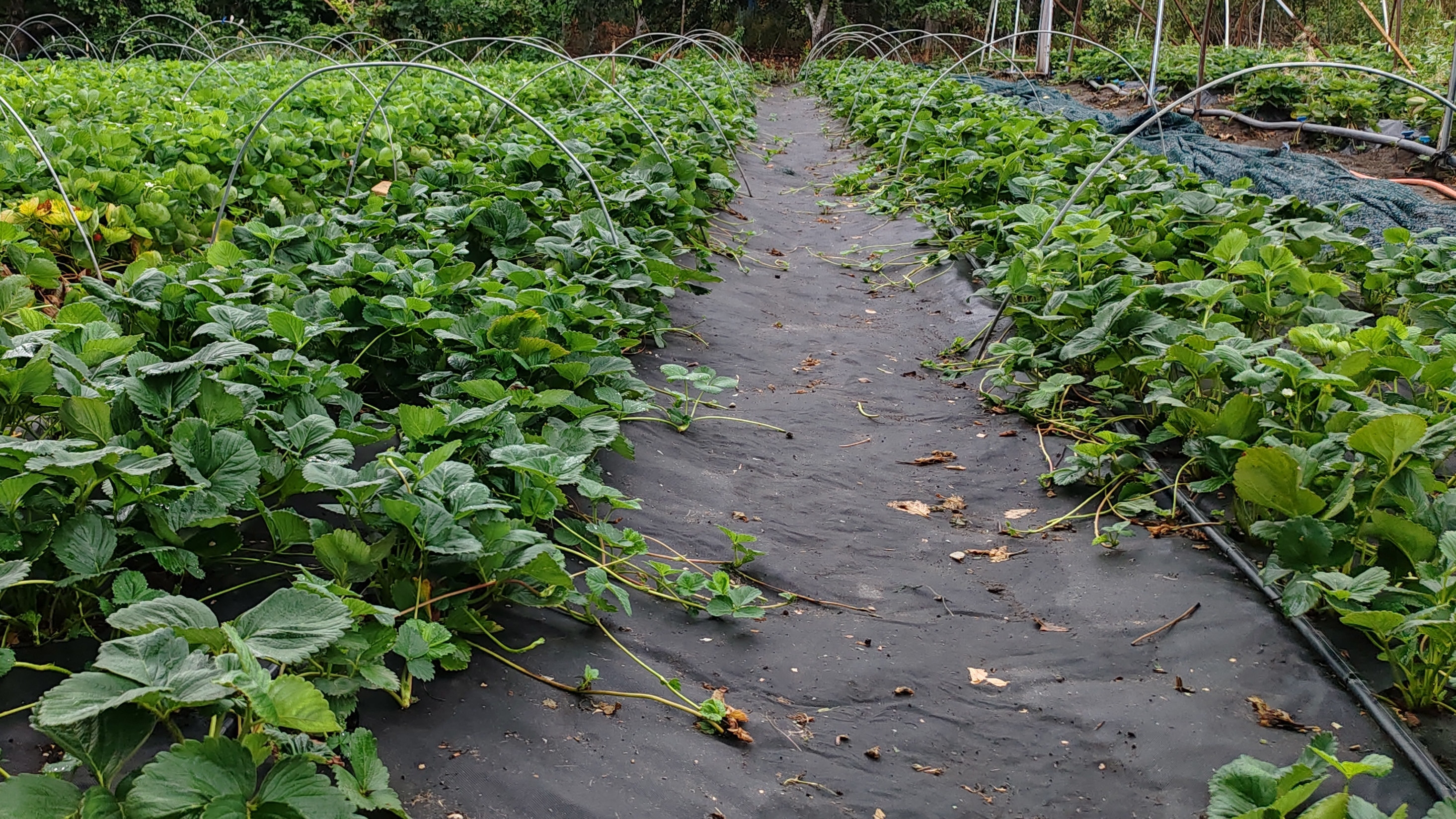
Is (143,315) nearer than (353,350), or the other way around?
(143,315)

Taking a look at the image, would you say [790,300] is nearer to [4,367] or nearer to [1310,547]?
[1310,547]

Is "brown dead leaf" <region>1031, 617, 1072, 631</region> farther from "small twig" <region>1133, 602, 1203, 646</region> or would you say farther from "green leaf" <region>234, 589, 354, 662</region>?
"green leaf" <region>234, 589, 354, 662</region>

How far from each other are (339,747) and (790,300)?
4.01 meters

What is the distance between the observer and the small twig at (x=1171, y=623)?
236cm

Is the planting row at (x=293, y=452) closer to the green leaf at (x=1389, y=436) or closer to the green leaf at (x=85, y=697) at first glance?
the green leaf at (x=85, y=697)

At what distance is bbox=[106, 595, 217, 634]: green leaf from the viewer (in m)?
1.41

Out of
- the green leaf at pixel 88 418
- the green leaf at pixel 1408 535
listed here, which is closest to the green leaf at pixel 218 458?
the green leaf at pixel 88 418

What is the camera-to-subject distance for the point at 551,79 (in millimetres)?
10453

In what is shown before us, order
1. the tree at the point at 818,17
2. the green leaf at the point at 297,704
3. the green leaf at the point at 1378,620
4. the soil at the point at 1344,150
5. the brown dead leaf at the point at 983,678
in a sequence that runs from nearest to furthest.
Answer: the green leaf at the point at 297,704 < the green leaf at the point at 1378,620 < the brown dead leaf at the point at 983,678 < the soil at the point at 1344,150 < the tree at the point at 818,17

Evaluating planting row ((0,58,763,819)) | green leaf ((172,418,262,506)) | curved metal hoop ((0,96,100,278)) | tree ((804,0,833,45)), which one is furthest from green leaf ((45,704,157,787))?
tree ((804,0,833,45))

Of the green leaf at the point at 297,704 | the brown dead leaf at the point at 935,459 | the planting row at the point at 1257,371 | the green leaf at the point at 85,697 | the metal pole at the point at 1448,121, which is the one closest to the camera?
the green leaf at the point at 85,697

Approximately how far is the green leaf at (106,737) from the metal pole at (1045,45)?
16.0 m

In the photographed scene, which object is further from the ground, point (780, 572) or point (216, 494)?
point (216, 494)

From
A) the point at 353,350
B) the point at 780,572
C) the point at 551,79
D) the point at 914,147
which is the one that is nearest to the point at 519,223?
the point at 353,350
